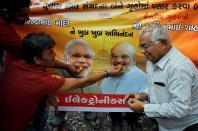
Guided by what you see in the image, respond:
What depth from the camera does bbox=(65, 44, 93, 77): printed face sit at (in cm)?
498

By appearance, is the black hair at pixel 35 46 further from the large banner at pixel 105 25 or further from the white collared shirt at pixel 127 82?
the white collared shirt at pixel 127 82

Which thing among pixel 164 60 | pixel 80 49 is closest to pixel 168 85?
pixel 164 60

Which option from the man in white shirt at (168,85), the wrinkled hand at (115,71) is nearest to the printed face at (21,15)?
the man in white shirt at (168,85)

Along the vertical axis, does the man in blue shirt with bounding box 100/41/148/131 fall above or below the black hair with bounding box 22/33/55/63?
below

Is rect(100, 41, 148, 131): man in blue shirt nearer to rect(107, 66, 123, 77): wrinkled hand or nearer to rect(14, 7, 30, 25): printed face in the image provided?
rect(107, 66, 123, 77): wrinkled hand

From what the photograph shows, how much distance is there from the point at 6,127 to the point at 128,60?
5.23 feet

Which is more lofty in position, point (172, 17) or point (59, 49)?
point (172, 17)

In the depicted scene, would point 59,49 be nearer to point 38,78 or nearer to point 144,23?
point 144,23

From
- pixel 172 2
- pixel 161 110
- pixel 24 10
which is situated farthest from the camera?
pixel 172 2

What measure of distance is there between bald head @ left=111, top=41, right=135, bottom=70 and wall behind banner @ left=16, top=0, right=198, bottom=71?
52mm

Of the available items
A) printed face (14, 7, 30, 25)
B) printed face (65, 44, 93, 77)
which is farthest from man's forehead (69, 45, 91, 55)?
printed face (14, 7, 30, 25)

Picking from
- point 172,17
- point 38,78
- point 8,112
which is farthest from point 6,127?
point 172,17

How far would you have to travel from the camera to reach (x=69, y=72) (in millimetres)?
4984

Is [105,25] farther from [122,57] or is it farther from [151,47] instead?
[151,47]
